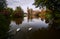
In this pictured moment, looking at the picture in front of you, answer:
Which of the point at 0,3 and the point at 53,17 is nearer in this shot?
the point at 53,17

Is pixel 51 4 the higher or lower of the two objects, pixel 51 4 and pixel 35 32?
the higher

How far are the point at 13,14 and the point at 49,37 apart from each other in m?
27.7

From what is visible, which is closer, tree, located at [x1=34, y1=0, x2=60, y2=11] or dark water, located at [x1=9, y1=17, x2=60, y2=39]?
dark water, located at [x1=9, y1=17, x2=60, y2=39]

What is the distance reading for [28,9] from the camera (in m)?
55.2

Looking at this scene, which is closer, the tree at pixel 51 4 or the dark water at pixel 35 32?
the dark water at pixel 35 32

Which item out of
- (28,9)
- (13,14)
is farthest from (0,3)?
(28,9)

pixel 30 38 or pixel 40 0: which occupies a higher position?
pixel 40 0

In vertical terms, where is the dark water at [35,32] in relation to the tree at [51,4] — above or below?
below

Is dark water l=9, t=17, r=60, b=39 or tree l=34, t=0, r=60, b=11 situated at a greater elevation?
tree l=34, t=0, r=60, b=11

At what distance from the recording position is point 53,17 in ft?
88.3

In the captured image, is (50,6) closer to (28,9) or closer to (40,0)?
(40,0)

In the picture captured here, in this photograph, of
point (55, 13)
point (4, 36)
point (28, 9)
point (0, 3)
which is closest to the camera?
point (4, 36)

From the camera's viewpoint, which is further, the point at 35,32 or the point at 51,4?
the point at 51,4

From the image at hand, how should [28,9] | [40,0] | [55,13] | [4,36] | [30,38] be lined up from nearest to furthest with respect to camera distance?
[4,36] → [30,38] → [55,13] → [40,0] → [28,9]
